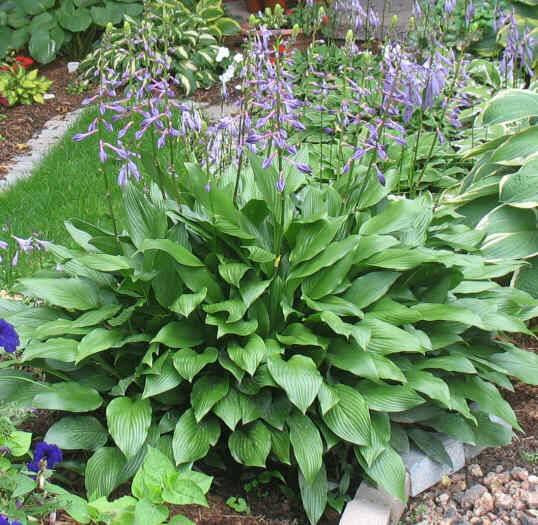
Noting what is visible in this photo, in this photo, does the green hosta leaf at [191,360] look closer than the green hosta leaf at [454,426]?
Yes

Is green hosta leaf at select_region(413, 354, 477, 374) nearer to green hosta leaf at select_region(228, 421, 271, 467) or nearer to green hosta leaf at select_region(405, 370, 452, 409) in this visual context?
green hosta leaf at select_region(405, 370, 452, 409)

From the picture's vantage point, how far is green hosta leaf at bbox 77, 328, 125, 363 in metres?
2.73

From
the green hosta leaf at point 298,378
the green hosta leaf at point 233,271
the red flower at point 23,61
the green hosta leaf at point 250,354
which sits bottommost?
the red flower at point 23,61

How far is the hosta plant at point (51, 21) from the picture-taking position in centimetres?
800

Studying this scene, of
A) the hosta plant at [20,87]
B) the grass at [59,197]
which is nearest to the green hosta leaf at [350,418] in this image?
the grass at [59,197]

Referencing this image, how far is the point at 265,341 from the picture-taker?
290cm

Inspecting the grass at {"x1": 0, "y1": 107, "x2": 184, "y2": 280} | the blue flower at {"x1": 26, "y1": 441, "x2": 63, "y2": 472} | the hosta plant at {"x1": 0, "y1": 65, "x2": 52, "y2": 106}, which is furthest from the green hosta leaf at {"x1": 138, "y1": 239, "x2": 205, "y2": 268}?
the hosta plant at {"x1": 0, "y1": 65, "x2": 52, "y2": 106}

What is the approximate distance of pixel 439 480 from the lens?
3.01 meters

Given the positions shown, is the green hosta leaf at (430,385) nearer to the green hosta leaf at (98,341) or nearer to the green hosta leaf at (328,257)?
the green hosta leaf at (328,257)

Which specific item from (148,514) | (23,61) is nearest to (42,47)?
(23,61)

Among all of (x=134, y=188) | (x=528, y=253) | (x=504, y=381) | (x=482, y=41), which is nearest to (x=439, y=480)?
(x=504, y=381)

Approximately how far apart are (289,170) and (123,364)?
4.03 ft

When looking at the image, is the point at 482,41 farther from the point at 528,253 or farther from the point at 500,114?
the point at 528,253

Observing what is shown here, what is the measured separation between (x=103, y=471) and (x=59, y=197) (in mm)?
3018
